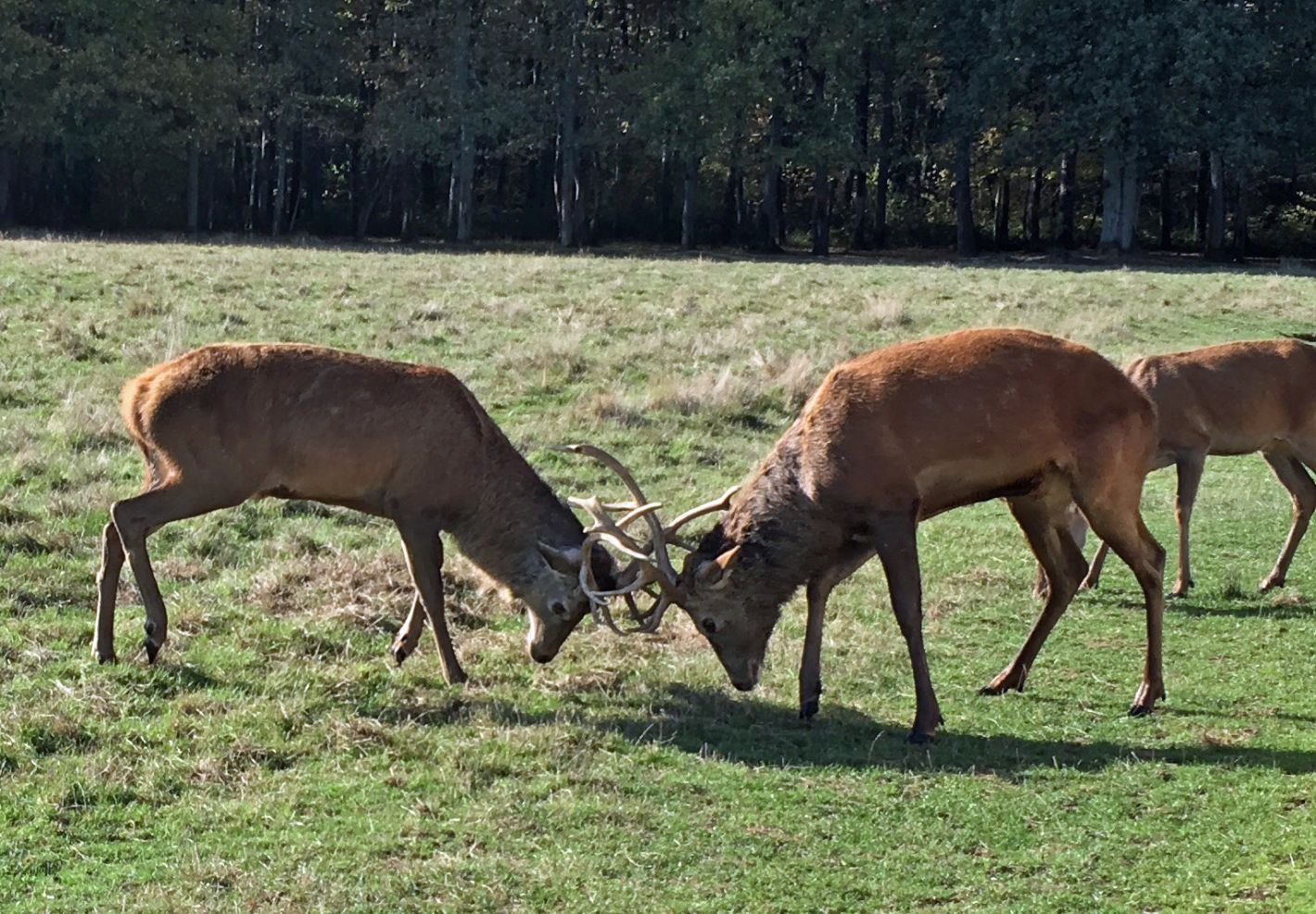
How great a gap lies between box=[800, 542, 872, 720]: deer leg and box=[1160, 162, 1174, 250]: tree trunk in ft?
152

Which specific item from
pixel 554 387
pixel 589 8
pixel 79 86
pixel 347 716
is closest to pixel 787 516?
pixel 347 716

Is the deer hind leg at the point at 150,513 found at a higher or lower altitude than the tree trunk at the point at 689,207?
lower

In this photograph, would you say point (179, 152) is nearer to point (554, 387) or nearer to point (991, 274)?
point (991, 274)

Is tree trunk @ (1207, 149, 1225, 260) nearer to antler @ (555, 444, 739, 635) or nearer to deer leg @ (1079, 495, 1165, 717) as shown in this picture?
deer leg @ (1079, 495, 1165, 717)

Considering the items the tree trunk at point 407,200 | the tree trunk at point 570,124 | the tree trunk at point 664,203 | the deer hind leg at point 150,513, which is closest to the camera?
the deer hind leg at point 150,513

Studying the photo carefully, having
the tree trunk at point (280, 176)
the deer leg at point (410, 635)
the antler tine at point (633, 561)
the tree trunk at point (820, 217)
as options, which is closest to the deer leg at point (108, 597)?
the deer leg at point (410, 635)

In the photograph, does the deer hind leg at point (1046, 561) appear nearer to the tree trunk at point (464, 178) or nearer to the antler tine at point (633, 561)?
the antler tine at point (633, 561)

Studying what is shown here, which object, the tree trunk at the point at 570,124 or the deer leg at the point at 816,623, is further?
the tree trunk at the point at 570,124

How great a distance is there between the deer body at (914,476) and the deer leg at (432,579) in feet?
4.03

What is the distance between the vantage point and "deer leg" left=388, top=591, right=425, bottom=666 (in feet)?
27.6

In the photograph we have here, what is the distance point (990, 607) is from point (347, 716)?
15.2 feet

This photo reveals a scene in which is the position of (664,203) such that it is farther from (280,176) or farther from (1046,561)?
(1046,561)

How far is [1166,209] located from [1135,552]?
156 ft

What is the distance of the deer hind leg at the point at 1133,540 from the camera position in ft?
26.2
